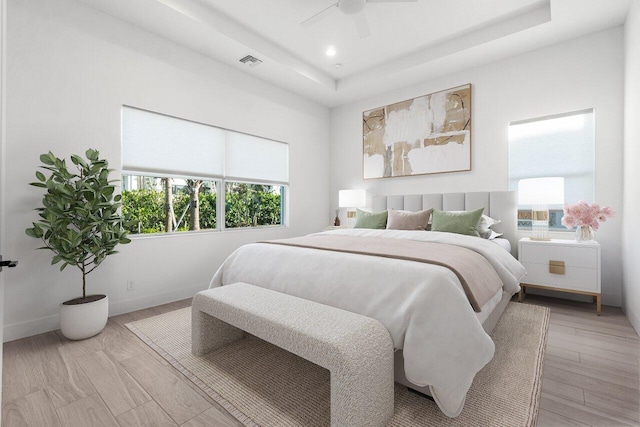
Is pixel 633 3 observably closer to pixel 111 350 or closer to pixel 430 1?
pixel 430 1

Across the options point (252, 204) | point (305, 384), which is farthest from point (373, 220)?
point (305, 384)

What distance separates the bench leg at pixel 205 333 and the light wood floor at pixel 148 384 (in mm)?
211

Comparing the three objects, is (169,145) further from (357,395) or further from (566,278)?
(566,278)

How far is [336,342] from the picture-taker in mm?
1278

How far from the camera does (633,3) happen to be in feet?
8.15

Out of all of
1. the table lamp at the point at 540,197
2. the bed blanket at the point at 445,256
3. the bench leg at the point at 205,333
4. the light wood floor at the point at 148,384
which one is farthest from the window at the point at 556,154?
the bench leg at the point at 205,333

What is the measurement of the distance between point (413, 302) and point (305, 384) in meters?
0.79

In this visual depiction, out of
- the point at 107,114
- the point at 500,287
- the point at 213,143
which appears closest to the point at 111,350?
the point at 107,114

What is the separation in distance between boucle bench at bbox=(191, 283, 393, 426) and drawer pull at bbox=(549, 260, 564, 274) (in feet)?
7.93

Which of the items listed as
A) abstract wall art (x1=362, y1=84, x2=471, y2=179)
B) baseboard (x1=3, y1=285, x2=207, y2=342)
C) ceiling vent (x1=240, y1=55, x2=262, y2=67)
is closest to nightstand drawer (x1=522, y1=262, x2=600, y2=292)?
abstract wall art (x1=362, y1=84, x2=471, y2=179)

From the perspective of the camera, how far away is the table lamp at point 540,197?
2.94 metres

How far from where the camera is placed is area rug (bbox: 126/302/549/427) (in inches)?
56.5

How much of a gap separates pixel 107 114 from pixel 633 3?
460 centimetres

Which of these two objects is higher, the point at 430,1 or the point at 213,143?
the point at 430,1
